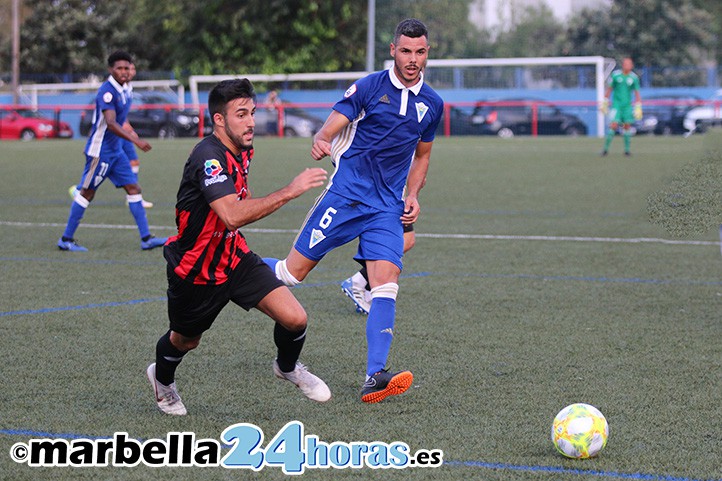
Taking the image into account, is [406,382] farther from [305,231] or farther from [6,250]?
[6,250]

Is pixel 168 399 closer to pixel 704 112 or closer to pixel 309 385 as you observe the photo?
pixel 309 385

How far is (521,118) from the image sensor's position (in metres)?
36.0

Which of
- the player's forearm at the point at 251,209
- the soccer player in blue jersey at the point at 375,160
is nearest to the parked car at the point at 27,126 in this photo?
the soccer player in blue jersey at the point at 375,160

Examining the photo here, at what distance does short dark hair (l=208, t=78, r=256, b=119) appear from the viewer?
4.73m

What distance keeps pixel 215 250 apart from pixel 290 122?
3293 centimetres

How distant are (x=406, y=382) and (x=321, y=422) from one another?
21.2 inches

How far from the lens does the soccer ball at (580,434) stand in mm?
4223

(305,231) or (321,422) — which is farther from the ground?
(305,231)

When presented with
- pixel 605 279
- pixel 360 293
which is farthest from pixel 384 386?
pixel 605 279

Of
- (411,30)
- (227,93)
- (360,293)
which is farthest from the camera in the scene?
(360,293)

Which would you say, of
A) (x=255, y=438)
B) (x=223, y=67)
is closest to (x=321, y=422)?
(x=255, y=438)

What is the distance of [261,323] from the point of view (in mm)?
6996

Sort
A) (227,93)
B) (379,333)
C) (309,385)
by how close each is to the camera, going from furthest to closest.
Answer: (379,333), (309,385), (227,93)

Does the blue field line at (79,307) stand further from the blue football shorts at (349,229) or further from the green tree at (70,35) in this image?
the green tree at (70,35)
